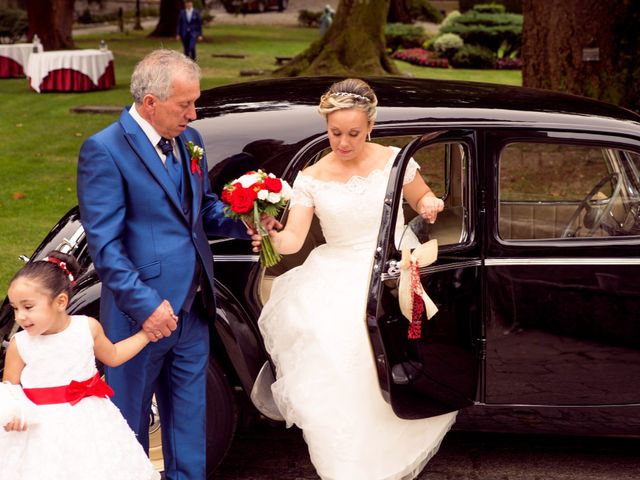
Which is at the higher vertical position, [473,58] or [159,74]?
[159,74]

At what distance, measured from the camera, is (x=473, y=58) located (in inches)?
958

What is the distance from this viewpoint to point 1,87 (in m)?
18.8

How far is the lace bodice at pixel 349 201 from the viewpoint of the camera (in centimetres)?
402

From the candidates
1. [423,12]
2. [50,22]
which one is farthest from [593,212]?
[423,12]

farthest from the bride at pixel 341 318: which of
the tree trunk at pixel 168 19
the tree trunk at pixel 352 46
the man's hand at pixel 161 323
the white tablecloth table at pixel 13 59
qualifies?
the tree trunk at pixel 168 19

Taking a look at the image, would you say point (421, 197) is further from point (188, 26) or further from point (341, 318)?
point (188, 26)

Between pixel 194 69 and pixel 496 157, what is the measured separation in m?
1.44

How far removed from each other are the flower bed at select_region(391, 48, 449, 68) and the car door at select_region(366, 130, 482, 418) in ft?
67.4

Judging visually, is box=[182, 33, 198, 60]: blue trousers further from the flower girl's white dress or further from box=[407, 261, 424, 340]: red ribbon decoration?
the flower girl's white dress

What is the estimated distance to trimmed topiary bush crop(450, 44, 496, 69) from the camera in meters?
24.2

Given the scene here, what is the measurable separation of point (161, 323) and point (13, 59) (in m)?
18.2

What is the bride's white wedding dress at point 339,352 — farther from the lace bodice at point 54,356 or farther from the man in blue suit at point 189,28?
the man in blue suit at point 189,28

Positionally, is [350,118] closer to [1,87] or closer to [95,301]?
[95,301]

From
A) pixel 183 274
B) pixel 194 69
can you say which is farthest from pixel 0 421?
pixel 194 69
